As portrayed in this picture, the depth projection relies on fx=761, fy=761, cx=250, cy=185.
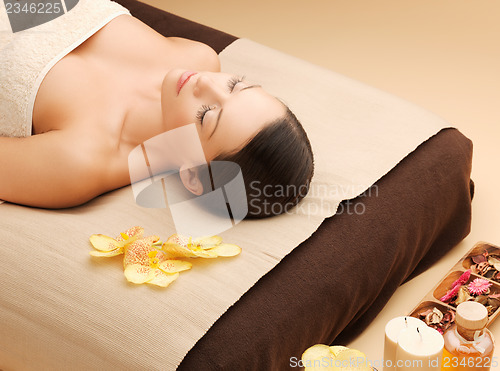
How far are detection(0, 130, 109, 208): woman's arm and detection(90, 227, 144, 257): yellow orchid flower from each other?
0.20 metres

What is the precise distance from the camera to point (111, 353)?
5.52 ft

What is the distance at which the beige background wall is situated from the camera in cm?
313

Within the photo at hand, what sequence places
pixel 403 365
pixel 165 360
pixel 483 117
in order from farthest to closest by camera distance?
pixel 483 117, pixel 165 360, pixel 403 365

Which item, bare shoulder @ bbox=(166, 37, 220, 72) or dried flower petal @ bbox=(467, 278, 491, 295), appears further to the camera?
bare shoulder @ bbox=(166, 37, 220, 72)

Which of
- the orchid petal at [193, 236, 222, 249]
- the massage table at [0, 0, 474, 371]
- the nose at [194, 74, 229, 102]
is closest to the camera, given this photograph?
the massage table at [0, 0, 474, 371]

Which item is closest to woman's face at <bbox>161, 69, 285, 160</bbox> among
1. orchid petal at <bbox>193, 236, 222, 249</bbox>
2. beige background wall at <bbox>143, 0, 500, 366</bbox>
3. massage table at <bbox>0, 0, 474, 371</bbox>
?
orchid petal at <bbox>193, 236, 222, 249</bbox>

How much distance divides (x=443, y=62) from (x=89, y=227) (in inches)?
83.8

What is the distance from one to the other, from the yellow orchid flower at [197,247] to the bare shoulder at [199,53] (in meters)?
0.74

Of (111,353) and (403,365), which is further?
(111,353)

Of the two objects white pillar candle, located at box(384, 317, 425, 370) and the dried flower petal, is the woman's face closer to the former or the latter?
white pillar candle, located at box(384, 317, 425, 370)

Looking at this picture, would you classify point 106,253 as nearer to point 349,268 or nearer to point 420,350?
point 349,268

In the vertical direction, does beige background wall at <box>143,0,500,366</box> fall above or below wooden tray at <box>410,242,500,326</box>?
above

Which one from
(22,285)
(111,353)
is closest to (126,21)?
(22,285)

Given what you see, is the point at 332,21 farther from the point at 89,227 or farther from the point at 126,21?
the point at 89,227
